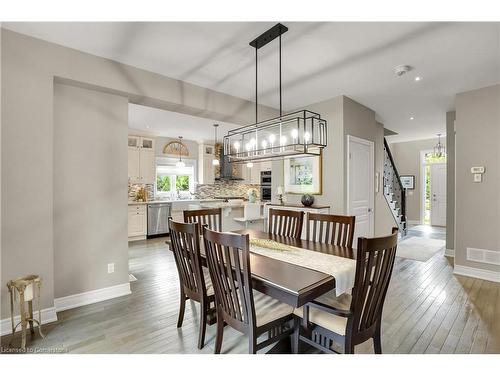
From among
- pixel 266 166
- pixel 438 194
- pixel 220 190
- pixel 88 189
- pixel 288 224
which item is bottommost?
pixel 288 224

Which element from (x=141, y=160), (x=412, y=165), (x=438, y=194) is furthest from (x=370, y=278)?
(x=412, y=165)

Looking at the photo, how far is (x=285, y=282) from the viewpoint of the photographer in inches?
58.4

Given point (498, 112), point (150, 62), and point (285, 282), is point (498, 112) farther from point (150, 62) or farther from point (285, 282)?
point (150, 62)

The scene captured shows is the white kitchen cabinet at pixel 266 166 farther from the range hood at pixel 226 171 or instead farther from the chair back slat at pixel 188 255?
the chair back slat at pixel 188 255

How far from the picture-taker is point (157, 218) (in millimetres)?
6129

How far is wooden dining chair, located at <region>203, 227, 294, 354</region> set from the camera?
4.90 feet

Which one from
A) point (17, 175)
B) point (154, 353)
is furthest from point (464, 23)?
point (17, 175)

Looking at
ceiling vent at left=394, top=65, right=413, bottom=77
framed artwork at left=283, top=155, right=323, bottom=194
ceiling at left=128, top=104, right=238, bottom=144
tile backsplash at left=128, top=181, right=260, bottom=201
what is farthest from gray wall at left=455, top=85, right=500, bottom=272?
tile backsplash at left=128, top=181, right=260, bottom=201

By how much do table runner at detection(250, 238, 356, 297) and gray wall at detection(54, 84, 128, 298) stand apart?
1.71 metres

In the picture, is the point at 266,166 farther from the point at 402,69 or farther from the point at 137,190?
the point at 402,69

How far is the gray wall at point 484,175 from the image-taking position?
136 inches

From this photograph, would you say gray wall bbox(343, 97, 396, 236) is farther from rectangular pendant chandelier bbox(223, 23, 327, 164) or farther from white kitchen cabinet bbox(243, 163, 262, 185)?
white kitchen cabinet bbox(243, 163, 262, 185)

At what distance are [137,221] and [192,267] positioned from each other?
4298 millimetres

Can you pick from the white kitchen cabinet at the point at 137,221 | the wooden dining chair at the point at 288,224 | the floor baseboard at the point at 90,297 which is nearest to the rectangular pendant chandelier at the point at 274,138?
the wooden dining chair at the point at 288,224
